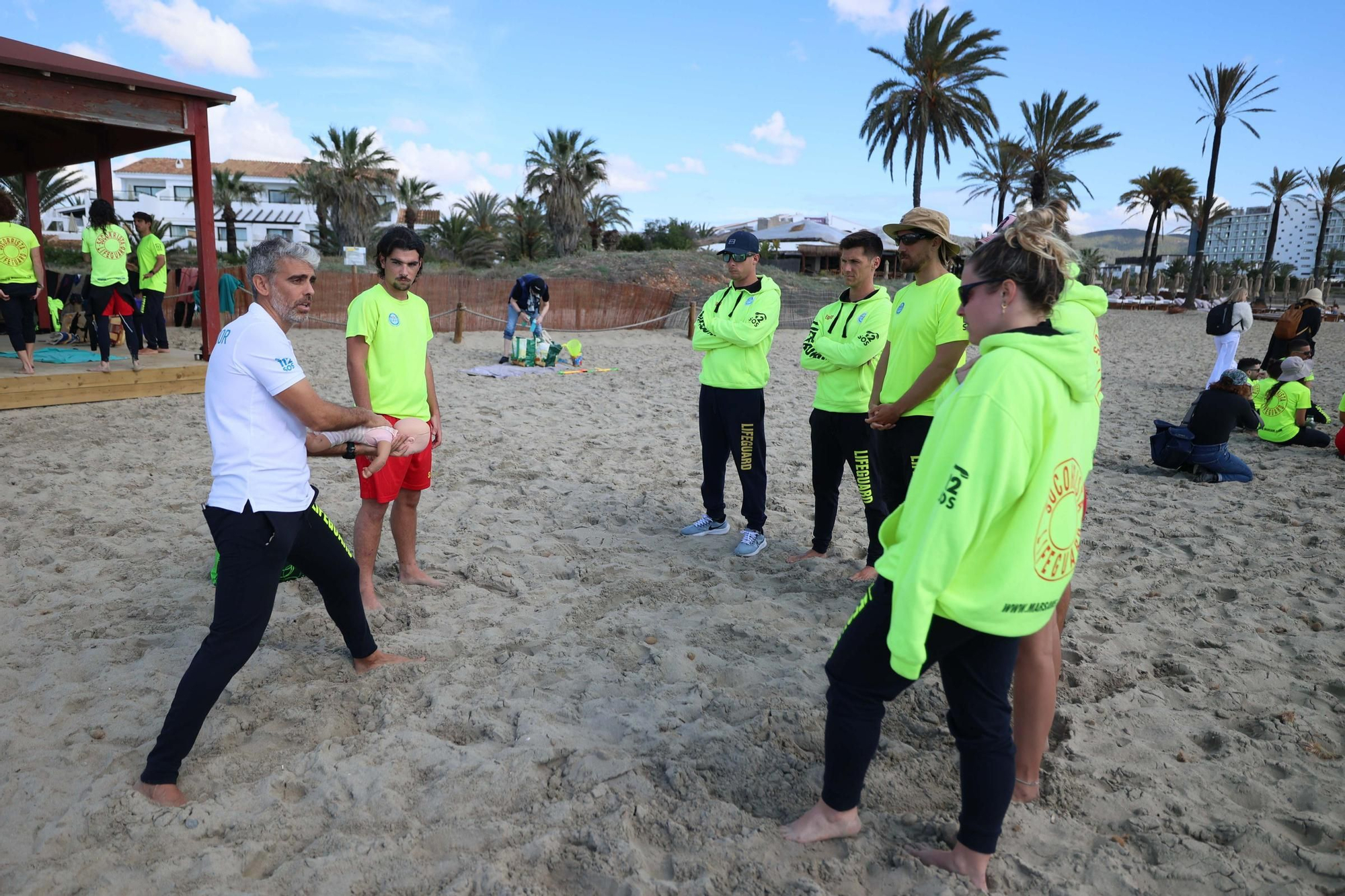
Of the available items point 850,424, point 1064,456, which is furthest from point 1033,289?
point 850,424

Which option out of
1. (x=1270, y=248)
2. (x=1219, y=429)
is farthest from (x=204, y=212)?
(x=1270, y=248)

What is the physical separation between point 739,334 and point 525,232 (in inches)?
1464

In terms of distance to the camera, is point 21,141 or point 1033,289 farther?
point 21,141

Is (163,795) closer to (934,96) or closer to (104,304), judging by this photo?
(104,304)

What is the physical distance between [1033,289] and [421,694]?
266 cm

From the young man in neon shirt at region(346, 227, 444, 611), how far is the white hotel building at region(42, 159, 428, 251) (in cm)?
5377

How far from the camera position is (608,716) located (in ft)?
10.1

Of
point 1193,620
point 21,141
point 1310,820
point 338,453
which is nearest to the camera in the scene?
point 1310,820

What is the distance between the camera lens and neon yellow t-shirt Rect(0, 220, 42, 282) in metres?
7.64

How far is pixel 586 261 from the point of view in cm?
3020

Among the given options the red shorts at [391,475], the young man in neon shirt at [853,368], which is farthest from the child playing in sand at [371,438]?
the young man in neon shirt at [853,368]

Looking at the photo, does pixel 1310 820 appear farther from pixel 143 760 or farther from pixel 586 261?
pixel 586 261

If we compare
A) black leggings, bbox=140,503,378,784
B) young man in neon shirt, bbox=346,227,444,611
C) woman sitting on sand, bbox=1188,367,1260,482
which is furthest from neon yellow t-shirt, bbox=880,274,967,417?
woman sitting on sand, bbox=1188,367,1260,482

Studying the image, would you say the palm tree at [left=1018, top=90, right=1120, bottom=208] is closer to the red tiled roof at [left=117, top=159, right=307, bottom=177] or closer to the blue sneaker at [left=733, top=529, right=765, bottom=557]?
the blue sneaker at [left=733, top=529, right=765, bottom=557]
